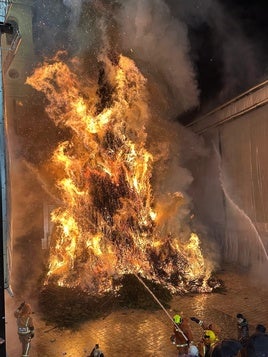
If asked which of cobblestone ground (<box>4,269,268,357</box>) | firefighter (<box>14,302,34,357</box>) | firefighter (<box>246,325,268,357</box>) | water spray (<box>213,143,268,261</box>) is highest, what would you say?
water spray (<box>213,143,268,261</box>)

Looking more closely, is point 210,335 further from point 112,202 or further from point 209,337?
point 112,202

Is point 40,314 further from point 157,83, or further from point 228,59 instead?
point 228,59

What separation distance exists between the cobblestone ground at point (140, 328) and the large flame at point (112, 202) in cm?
157

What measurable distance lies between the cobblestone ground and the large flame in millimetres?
1575

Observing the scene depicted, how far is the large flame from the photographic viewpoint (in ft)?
37.9

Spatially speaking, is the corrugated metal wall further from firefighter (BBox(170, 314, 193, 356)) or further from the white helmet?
the white helmet

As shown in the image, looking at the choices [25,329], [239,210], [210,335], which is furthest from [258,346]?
[239,210]

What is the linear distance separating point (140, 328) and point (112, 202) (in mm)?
5049

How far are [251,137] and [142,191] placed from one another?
461 centimetres

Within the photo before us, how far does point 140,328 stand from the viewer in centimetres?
822

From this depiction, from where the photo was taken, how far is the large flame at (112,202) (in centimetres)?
1155

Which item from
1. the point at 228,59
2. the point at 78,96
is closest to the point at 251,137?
the point at 228,59

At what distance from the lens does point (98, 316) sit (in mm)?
9039

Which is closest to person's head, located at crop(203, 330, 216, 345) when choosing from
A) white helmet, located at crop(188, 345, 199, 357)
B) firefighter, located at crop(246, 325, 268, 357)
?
white helmet, located at crop(188, 345, 199, 357)
